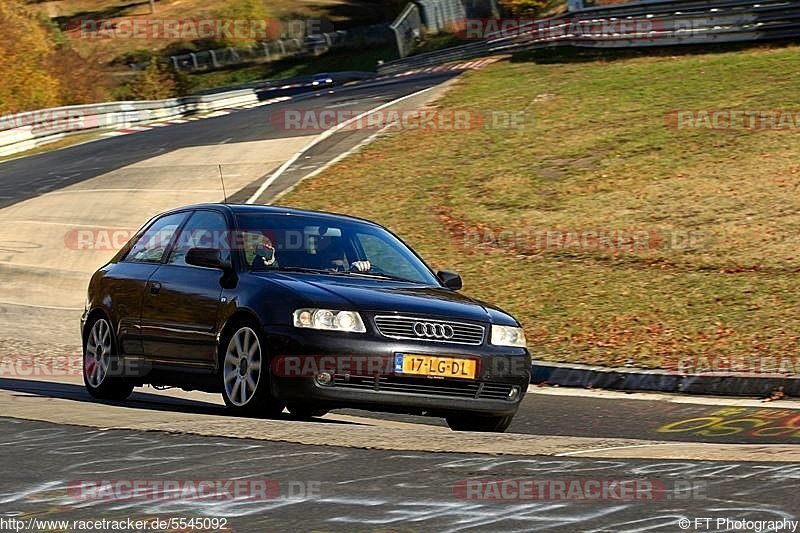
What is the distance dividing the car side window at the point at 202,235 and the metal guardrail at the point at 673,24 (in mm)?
23025

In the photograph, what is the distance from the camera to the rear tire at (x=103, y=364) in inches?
424

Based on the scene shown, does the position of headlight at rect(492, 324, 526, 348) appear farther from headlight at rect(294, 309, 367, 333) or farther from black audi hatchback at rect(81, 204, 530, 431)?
headlight at rect(294, 309, 367, 333)

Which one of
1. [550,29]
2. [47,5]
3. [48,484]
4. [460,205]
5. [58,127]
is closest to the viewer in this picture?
[48,484]

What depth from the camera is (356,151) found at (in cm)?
2748

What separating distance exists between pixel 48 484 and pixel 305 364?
259 cm

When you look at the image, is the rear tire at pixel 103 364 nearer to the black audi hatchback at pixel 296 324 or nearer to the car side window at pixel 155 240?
the black audi hatchback at pixel 296 324

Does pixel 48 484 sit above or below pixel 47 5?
below

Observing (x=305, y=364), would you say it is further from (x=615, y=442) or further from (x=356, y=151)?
(x=356, y=151)

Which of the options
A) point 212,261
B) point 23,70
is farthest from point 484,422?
point 23,70

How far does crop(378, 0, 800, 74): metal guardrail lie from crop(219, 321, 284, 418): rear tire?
2413 centimetres

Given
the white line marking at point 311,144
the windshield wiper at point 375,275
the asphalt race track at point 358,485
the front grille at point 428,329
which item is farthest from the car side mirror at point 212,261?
the white line marking at point 311,144

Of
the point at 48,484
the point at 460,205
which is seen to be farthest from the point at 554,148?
the point at 48,484

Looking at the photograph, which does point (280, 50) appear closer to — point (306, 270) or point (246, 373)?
point (306, 270)

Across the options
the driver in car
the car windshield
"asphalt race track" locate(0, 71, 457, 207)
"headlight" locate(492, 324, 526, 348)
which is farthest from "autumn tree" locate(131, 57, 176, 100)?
"headlight" locate(492, 324, 526, 348)
